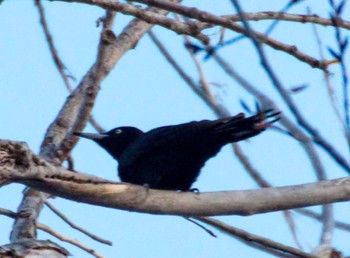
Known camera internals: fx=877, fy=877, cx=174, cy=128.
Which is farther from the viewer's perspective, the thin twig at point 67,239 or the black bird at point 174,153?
the black bird at point 174,153

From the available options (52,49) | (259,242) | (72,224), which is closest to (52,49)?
(52,49)

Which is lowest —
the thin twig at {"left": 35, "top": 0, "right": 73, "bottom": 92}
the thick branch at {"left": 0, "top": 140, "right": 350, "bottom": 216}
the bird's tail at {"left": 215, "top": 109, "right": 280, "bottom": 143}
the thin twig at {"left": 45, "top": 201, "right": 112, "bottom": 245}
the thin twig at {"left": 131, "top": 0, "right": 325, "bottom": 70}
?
the thick branch at {"left": 0, "top": 140, "right": 350, "bottom": 216}

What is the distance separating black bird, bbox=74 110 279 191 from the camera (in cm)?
536

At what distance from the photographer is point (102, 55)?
16.0ft

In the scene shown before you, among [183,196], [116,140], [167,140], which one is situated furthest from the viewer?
[116,140]

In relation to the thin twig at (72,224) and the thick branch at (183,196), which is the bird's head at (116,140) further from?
the thick branch at (183,196)

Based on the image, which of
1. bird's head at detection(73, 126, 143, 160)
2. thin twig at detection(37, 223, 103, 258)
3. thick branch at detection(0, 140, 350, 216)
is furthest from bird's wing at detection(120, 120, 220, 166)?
thick branch at detection(0, 140, 350, 216)

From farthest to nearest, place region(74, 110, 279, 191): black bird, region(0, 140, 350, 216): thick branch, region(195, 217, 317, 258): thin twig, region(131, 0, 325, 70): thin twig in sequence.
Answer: region(74, 110, 279, 191): black bird
region(131, 0, 325, 70): thin twig
region(195, 217, 317, 258): thin twig
region(0, 140, 350, 216): thick branch

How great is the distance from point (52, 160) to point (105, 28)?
822mm

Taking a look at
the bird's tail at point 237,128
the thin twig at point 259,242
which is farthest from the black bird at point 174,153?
the thin twig at point 259,242

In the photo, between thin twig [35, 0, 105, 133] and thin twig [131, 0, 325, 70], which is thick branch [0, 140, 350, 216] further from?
thin twig [35, 0, 105, 133]

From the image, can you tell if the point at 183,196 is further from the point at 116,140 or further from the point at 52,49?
the point at 116,140

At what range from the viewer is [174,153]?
570 centimetres

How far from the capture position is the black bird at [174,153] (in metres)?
5.36
